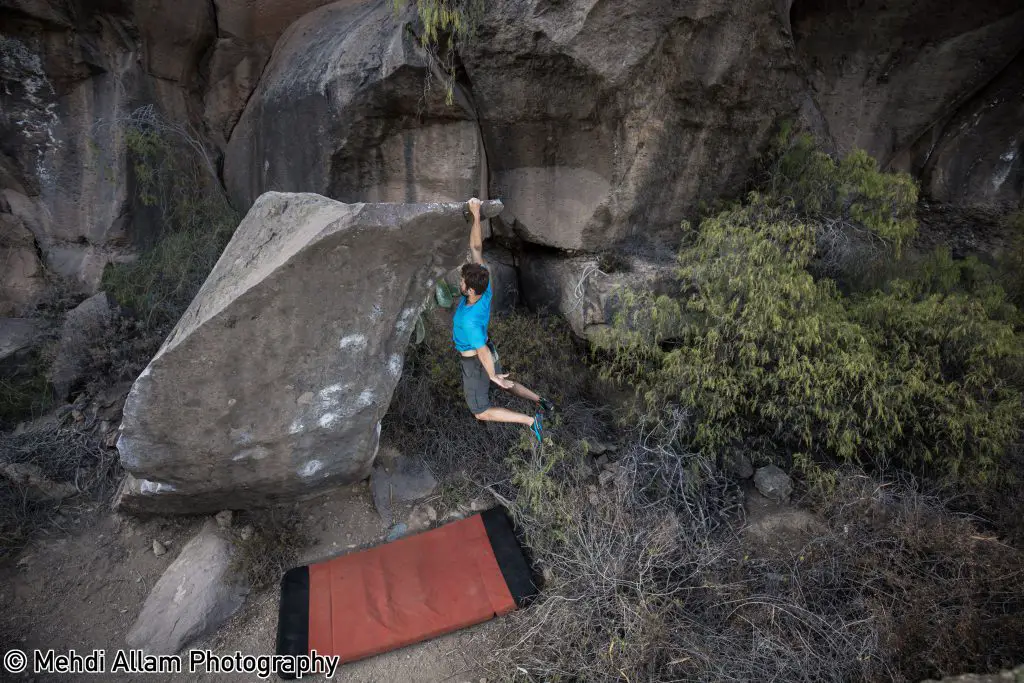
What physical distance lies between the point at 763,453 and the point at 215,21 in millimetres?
5627

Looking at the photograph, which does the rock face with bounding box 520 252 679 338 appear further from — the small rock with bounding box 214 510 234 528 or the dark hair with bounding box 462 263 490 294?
the small rock with bounding box 214 510 234 528

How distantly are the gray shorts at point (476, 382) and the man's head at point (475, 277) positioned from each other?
0.45 meters

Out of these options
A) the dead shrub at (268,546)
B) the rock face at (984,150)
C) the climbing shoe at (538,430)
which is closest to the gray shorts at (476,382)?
the climbing shoe at (538,430)

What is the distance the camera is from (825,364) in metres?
3.58

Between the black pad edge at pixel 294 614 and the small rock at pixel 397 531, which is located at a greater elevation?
the small rock at pixel 397 531

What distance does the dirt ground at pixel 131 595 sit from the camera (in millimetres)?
3033

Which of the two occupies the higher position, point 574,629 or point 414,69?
point 414,69

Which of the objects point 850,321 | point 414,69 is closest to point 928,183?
point 850,321

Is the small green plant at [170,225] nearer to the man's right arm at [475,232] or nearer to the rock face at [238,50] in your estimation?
the rock face at [238,50]

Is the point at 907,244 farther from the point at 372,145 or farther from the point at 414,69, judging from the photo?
the point at 372,145

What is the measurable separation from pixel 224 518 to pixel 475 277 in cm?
207

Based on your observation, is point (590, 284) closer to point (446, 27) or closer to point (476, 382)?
point (476, 382)

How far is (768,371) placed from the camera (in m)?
3.73

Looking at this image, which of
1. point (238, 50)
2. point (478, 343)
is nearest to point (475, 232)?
point (478, 343)
